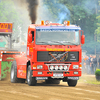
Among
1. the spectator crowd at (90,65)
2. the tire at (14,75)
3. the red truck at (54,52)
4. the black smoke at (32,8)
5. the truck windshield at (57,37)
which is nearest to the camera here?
the red truck at (54,52)

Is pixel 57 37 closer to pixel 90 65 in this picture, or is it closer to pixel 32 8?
pixel 32 8

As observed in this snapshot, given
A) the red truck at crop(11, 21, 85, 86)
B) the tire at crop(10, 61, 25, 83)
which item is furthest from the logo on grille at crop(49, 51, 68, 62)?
the tire at crop(10, 61, 25, 83)

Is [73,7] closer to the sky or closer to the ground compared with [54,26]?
closer to the sky

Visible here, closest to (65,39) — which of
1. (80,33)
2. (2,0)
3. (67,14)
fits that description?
(80,33)

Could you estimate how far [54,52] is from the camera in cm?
1648

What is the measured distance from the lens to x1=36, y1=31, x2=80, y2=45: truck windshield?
1647 cm

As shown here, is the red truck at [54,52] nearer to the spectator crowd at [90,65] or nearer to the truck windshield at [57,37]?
the truck windshield at [57,37]

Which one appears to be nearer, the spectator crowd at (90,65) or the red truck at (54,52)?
the red truck at (54,52)

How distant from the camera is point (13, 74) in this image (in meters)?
19.4

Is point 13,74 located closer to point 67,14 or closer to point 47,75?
point 47,75

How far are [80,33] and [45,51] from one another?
5.90 ft

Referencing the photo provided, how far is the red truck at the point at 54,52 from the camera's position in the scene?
16344 mm

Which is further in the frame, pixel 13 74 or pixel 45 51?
pixel 13 74

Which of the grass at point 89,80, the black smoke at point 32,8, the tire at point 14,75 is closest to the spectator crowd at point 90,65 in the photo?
the grass at point 89,80
